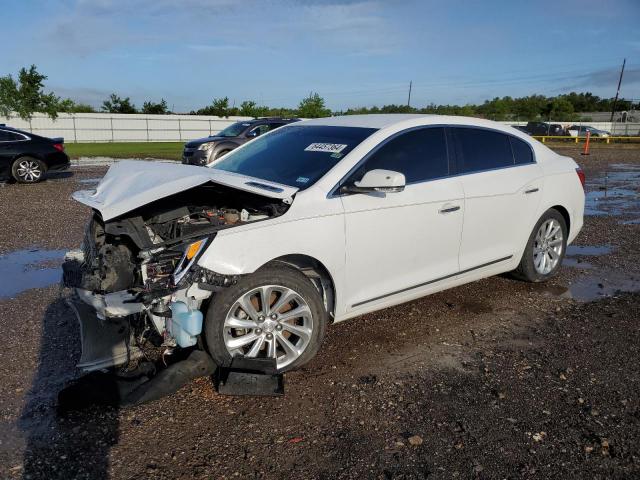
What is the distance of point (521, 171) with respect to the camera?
5.52 meters

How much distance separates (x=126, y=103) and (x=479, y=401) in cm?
6563

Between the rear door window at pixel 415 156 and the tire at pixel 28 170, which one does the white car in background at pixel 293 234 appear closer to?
the rear door window at pixel 415 156

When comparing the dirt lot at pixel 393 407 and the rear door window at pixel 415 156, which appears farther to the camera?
the rear door window at pixel 415 156

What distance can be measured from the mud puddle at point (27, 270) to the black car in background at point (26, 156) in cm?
796

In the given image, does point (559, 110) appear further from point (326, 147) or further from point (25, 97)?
point (326, 147)

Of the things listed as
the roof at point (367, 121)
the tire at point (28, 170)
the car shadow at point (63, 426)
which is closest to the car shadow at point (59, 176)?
the tire at point (28, 170)

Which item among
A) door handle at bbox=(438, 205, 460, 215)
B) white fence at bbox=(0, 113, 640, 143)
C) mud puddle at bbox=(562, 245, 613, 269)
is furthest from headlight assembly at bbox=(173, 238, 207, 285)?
white fence at bbox=(0, 113, 640, 143)

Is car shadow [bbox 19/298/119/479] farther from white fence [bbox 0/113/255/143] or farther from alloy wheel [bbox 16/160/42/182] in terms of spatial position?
white fence [bbox 0/113/255/143]

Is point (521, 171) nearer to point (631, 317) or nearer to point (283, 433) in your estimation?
point (631, 317)

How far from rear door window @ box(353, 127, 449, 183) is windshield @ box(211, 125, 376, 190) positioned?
212 millimetres

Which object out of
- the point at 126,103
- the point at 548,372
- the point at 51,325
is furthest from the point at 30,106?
the point at 548,372

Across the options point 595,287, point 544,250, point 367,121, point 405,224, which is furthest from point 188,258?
point 595,287

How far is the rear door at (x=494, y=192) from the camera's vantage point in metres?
4.96

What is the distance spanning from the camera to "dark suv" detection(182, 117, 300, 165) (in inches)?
652
